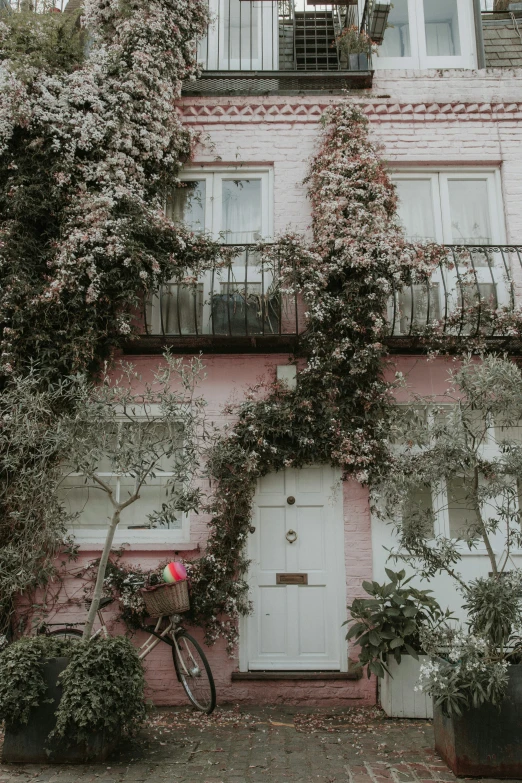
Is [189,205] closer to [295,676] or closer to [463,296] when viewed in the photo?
[463,296]

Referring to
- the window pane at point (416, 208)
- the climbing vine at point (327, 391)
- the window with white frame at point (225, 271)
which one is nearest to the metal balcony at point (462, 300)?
the climbing vine at point (327, 391)

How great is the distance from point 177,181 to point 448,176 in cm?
367

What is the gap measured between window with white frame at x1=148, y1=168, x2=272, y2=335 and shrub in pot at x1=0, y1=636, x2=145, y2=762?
382cm

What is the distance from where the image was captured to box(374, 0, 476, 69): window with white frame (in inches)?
361

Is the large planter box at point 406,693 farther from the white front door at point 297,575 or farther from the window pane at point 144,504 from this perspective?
the window pane at point 144,504

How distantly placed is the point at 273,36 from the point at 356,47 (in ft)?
4.50

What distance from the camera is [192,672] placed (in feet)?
21.0

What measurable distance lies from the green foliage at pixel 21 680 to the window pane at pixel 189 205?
18.1 ft

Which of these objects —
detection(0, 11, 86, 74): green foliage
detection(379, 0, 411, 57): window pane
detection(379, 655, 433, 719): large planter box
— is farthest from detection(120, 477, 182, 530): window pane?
detection(379, 0, 411, 57): window pane

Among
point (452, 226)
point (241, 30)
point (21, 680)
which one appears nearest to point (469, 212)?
point (452, 226)

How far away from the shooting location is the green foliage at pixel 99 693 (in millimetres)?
4699

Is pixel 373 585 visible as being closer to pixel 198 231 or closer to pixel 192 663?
pixel 192 663

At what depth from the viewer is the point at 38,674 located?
4.95 m

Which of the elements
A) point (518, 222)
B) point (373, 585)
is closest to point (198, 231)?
point (518, 222)
